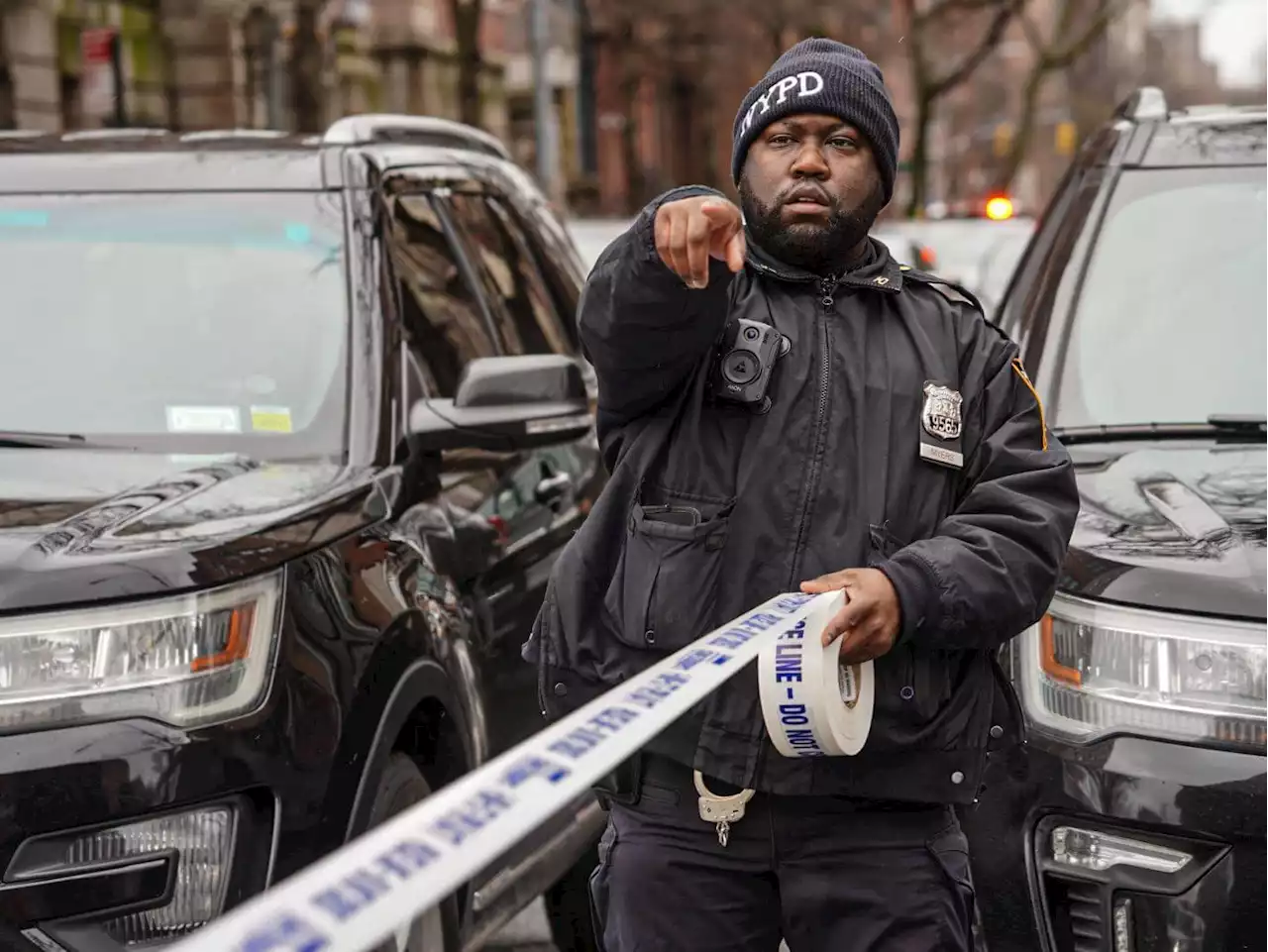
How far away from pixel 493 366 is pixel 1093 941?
1.76 m

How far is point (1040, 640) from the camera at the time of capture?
3.63 meters

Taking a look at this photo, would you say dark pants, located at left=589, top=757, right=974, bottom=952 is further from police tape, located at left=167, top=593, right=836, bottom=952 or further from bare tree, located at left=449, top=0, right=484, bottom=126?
bare tree, located at left=449, top=0, right=484, bottom=126

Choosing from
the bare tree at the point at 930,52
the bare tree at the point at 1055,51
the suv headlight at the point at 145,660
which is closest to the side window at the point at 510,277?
the suv headlight at the point at 145,660

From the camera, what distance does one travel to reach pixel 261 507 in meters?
3.70

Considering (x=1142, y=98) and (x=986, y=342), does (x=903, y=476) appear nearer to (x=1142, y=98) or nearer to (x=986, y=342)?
(x=986, y=342)

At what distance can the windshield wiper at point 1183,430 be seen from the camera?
4.24 metres

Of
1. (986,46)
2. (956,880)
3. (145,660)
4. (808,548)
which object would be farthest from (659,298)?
(986,46)

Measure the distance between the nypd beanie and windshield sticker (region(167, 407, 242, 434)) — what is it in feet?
5.52

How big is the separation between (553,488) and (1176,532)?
1.85 meters

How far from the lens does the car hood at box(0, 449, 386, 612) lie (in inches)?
129

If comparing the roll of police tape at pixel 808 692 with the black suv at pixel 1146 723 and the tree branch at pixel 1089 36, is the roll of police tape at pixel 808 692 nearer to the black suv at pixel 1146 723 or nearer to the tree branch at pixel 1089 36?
the black suv at pixel 1146 723

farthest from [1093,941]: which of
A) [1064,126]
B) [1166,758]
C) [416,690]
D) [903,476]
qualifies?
[1064,126]

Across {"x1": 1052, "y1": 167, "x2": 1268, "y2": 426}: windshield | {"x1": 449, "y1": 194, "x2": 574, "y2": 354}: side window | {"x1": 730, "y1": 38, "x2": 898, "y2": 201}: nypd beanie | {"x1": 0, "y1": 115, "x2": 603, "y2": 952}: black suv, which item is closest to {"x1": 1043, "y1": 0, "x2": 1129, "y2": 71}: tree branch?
{"x1": 449, "y1": 194, "x2": 574, "y2": 354}: side window

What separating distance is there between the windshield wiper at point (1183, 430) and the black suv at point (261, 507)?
1.13 metres
